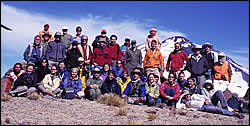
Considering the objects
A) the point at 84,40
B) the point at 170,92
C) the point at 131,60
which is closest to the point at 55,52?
the point at 84,40

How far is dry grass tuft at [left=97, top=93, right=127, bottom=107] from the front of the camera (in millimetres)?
7740

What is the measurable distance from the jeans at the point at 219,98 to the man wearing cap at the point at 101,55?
12.7 feet

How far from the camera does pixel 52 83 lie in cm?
872

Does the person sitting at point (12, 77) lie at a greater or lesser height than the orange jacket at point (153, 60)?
lesser

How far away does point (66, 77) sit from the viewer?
8.88 metres

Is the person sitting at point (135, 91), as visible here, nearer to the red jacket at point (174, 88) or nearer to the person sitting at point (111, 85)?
the person sitting at point (111, 85)

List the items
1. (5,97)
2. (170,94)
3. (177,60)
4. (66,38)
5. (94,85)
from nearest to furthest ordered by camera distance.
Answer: (5,97)
(170,94)
(94,85)
(177,60)
(66,38)

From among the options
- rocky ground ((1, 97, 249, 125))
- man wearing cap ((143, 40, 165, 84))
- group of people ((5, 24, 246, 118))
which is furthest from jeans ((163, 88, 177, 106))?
man wearing cap ((143, 40, 165, 84))

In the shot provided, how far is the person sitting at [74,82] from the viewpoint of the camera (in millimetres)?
8686

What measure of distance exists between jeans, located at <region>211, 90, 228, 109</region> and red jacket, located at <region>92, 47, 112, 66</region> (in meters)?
3.87

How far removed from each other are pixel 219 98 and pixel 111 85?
11.2 feet

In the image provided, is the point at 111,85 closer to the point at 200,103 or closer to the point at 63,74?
the point at 63,74

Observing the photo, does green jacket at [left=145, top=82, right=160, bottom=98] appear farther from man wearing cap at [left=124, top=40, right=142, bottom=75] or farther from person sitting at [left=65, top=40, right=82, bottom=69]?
person sitting at [left=65, top=40, right=82, bottom=69]

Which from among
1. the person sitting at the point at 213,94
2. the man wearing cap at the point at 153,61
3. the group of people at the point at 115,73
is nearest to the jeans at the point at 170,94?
the group of people at the point at 115,73
